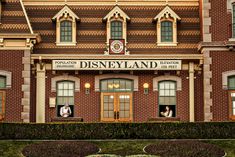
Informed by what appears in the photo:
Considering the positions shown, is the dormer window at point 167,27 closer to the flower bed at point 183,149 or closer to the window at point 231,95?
the window at point 231,95

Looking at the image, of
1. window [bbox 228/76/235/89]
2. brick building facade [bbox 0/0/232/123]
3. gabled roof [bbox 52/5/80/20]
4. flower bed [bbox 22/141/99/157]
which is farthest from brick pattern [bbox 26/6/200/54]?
flower bed [bbox 22/141/99/157]

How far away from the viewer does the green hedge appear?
24844 millimetres

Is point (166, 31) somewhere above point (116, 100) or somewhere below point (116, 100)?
above

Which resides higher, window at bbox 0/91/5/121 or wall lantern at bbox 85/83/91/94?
wall lantern at bbox 85/83/91/94

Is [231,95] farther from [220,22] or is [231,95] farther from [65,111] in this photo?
[65,111]

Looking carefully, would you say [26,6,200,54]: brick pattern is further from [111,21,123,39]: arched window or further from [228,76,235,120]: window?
[228,76,235,120]: window

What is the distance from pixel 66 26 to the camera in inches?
1264

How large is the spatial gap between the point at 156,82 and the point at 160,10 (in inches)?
181

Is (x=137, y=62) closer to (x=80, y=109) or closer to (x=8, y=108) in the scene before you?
(x=80, y=109)

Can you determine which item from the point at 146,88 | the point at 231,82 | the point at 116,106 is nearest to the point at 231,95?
the point at 231,82

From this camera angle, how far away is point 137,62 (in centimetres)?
3055

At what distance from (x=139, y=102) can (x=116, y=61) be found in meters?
2.72

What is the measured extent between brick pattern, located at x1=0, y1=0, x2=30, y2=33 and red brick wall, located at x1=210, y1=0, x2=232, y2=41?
1003 centimetres

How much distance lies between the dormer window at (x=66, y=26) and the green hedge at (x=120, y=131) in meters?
8.07
